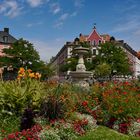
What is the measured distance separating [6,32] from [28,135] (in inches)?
3181

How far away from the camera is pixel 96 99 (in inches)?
505

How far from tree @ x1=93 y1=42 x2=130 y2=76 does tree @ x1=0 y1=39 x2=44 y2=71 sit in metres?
11.0

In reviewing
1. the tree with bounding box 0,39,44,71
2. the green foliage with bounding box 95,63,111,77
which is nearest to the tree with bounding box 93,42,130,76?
the green foliage with bounding box 95,63,111,77

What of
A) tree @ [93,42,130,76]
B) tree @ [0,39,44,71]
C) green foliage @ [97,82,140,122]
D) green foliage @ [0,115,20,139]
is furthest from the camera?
tree @ [93,42,130,76]

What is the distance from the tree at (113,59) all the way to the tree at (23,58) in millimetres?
11049

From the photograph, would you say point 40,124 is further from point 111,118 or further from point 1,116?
point 111,118

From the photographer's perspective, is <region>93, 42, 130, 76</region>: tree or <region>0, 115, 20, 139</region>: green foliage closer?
<region>0, 115, 20, 139</region>: green foliage

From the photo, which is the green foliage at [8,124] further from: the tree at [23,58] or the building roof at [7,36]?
the building roof at [7,36]

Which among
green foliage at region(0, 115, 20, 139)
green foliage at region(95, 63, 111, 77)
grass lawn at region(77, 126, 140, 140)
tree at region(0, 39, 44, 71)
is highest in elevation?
tree at region(0, 39, 44, 71)

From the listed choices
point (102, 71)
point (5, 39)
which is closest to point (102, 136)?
point (102, 71)

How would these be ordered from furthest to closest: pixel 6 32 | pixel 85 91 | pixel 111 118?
pixel 6 32, pixel 85 91, pixel 111 118

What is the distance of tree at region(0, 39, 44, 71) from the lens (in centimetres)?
6219

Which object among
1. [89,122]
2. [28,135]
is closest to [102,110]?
[89,122]

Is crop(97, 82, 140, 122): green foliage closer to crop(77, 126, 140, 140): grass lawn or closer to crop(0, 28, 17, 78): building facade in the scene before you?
crop(77, 126, 140, 140): grass lawn
